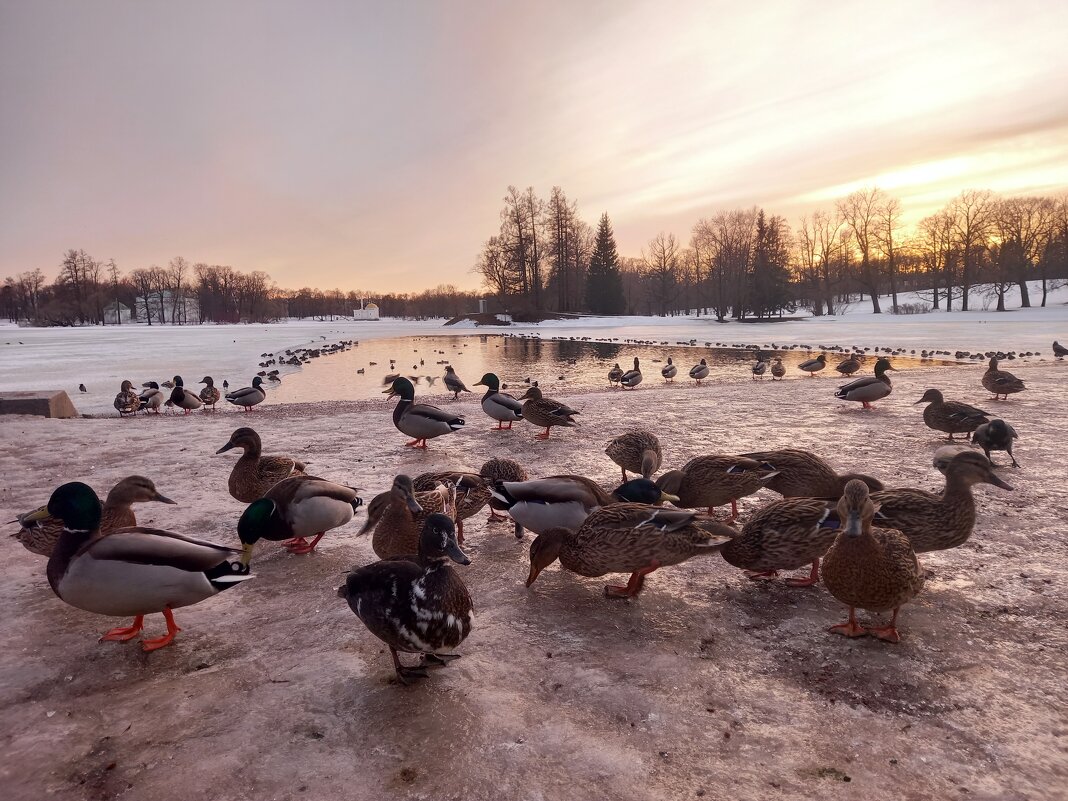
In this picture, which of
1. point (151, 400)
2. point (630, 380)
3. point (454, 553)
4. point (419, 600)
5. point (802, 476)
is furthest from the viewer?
point (630, 380)

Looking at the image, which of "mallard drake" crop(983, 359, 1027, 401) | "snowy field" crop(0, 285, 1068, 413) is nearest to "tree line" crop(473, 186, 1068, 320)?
"snowy field" crop(0, 285, 1068, 413)

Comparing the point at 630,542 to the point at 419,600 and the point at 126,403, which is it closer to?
the point at 419,600

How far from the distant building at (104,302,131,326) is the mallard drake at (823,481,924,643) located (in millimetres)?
127729

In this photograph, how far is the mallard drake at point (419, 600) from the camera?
273 centimetres

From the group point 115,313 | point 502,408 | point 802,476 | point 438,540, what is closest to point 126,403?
point 502,408

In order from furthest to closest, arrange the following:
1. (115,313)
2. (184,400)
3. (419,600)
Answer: (115,313) < (184,400) < (419,600)

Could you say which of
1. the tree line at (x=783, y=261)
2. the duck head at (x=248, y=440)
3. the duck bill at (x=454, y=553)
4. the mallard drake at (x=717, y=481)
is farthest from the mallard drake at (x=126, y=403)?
the tree line at (x=783, y=261)

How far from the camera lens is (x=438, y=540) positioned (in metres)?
2.86

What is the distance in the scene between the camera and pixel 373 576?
2.89 meters

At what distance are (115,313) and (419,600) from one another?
133167 mm

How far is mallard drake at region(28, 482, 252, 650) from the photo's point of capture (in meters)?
3.06

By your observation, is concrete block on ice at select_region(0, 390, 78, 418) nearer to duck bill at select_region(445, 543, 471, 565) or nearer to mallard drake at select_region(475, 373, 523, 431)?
mallard drake at select_region(475, 373, 523, 431)

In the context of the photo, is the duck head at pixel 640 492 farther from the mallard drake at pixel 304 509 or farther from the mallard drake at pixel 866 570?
the mallard drake at pixel 304 509

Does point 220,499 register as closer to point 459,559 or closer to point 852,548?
point 459,559
